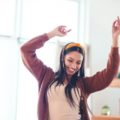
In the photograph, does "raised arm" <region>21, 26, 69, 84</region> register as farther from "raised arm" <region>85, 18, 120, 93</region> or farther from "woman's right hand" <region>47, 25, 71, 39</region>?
"raised arm" <region>85, 18, 120, 93</region>

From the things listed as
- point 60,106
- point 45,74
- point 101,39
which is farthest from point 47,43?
point 60,106

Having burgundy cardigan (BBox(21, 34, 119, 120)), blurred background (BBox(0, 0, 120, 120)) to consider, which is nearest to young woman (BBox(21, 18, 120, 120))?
burgundy cardigan (BBox(21, 34, 119, 120))

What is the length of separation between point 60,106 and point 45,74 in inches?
6.4

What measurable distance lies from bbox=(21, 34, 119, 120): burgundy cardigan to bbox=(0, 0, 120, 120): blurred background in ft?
4.25

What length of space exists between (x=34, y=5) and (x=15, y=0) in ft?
0.61

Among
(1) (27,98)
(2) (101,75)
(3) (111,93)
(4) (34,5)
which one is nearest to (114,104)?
(3) (111,93)

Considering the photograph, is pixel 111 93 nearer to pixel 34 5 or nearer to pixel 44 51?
pixel 44 51

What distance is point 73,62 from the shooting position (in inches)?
44.2

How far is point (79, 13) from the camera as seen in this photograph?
2.81 m

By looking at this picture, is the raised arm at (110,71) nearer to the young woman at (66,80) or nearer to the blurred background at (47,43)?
the young woman at (66,80)

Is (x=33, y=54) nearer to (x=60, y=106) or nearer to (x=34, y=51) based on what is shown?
(x=34, y=51)

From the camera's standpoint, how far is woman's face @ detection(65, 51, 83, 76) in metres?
1.12

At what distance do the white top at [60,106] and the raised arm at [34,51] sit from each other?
0.09 m

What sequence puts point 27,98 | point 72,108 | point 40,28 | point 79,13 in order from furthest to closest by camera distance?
point 79,13 → point 40,28 → point 27,98 → point 72,108
